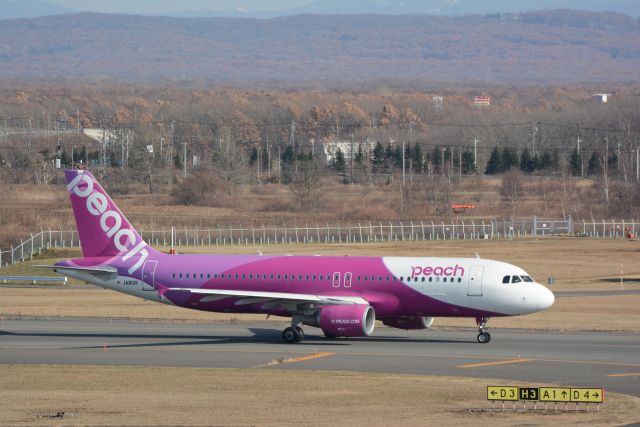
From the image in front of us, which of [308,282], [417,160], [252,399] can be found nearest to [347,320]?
[308,282]

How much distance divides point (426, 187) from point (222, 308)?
335ft

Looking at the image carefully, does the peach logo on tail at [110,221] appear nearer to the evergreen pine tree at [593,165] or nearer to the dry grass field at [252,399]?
the dry grass field at [252,399]

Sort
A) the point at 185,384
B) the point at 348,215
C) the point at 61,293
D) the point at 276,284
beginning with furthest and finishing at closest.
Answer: the point at 348,215
the point at 61,293
the point at 276,284
the point at 185,384

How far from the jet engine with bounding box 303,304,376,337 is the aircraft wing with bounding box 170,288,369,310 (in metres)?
0.46

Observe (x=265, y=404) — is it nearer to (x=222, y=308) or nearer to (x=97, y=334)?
(x=222, y=308)

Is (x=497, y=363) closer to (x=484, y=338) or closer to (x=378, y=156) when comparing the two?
(x=484, y=338)

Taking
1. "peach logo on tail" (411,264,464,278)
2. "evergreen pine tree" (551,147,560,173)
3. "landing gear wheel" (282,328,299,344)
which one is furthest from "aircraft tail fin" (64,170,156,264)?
"evergreen pine tree" (551,147,560,173)

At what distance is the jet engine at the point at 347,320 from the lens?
49.8 meters

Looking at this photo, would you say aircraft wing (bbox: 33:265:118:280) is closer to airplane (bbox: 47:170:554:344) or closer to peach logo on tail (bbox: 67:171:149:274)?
airplane (bbox: 47:170:554:344)

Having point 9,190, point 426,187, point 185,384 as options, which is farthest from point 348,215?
point 185,384

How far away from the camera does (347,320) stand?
49.9 meters

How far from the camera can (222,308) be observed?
175 ft

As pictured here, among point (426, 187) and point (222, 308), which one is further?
point (426, 187)

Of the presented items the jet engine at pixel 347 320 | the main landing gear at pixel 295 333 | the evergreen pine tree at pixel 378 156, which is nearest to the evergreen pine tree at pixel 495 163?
the evergreen pine tree at pixel 378 156
